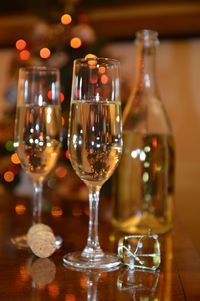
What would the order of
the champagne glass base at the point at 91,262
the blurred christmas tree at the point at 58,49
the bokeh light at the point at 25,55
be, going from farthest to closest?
the bokeh light at the point at 25,55 → the blurred christmas tree at the point at 58,49 → the champagne glass base at the point at 91,262

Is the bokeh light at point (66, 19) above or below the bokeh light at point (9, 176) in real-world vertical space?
above

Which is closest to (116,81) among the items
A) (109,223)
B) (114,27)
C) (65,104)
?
(109,223)

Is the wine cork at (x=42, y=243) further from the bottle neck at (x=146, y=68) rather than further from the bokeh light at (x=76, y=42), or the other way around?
the bokeh light at (x=76, y=42)

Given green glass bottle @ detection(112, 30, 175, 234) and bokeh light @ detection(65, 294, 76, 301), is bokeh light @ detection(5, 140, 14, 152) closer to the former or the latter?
green glass bottle @ detection(112, 30, 175, 234)

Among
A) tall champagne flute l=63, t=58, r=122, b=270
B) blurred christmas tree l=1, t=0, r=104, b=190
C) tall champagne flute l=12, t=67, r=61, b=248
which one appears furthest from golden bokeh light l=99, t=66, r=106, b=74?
blurred christmas tree l=1, t=0, r=104, b=190

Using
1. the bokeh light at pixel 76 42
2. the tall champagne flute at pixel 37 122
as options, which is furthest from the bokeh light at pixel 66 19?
the tall champagne flute at pixel 37 122

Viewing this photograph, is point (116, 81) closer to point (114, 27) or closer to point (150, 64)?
point (150, 64)
